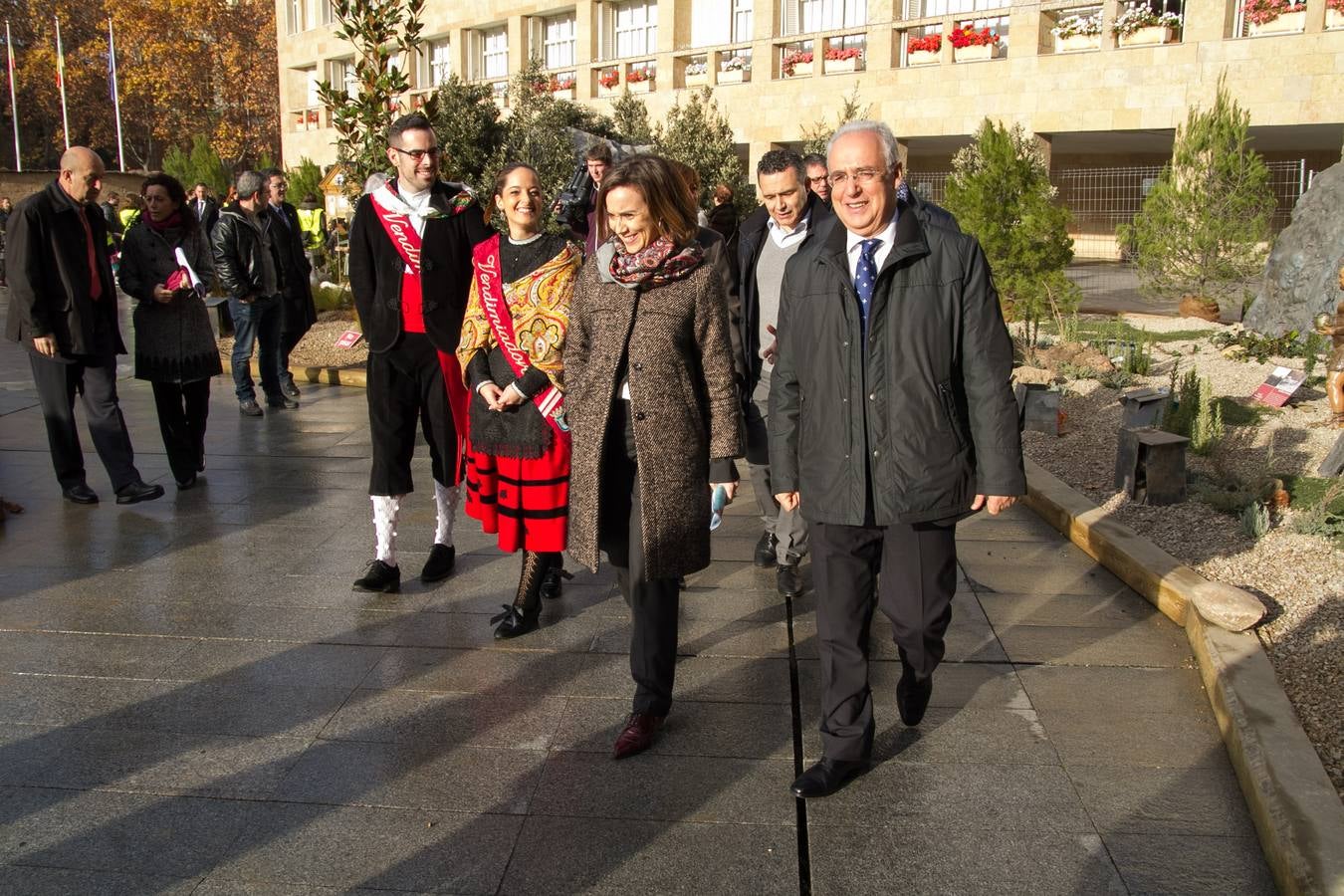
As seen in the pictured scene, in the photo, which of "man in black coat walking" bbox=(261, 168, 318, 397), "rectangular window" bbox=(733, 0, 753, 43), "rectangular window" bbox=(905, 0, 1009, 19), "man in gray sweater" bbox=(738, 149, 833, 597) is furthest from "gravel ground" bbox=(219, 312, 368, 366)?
"rectangular window" bbox=(733, 0, 753, 43)

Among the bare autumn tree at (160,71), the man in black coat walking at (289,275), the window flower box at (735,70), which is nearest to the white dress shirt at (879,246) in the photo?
the man in black coat walking at (289,275)

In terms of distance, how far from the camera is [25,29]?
169 ft

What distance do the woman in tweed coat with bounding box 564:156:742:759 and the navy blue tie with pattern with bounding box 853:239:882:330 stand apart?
497 millimetres

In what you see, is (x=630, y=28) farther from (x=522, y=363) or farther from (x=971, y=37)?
(x=522, y=363)

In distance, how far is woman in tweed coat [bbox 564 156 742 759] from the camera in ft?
12.2

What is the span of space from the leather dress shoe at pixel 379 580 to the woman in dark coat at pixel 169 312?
2.62 m

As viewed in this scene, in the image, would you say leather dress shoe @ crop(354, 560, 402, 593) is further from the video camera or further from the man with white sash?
the video camera

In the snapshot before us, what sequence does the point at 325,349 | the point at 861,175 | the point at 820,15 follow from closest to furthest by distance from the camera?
the point at 861,175 → the point at 325,349 → the point at 820,15

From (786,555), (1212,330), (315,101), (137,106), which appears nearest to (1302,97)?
(1212,330)

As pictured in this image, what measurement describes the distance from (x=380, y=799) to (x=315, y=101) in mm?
46923

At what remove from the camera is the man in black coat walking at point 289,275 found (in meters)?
10.4

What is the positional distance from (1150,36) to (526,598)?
23345 mm

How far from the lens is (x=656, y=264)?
3.70 meters

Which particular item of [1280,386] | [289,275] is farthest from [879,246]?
[289,275]
